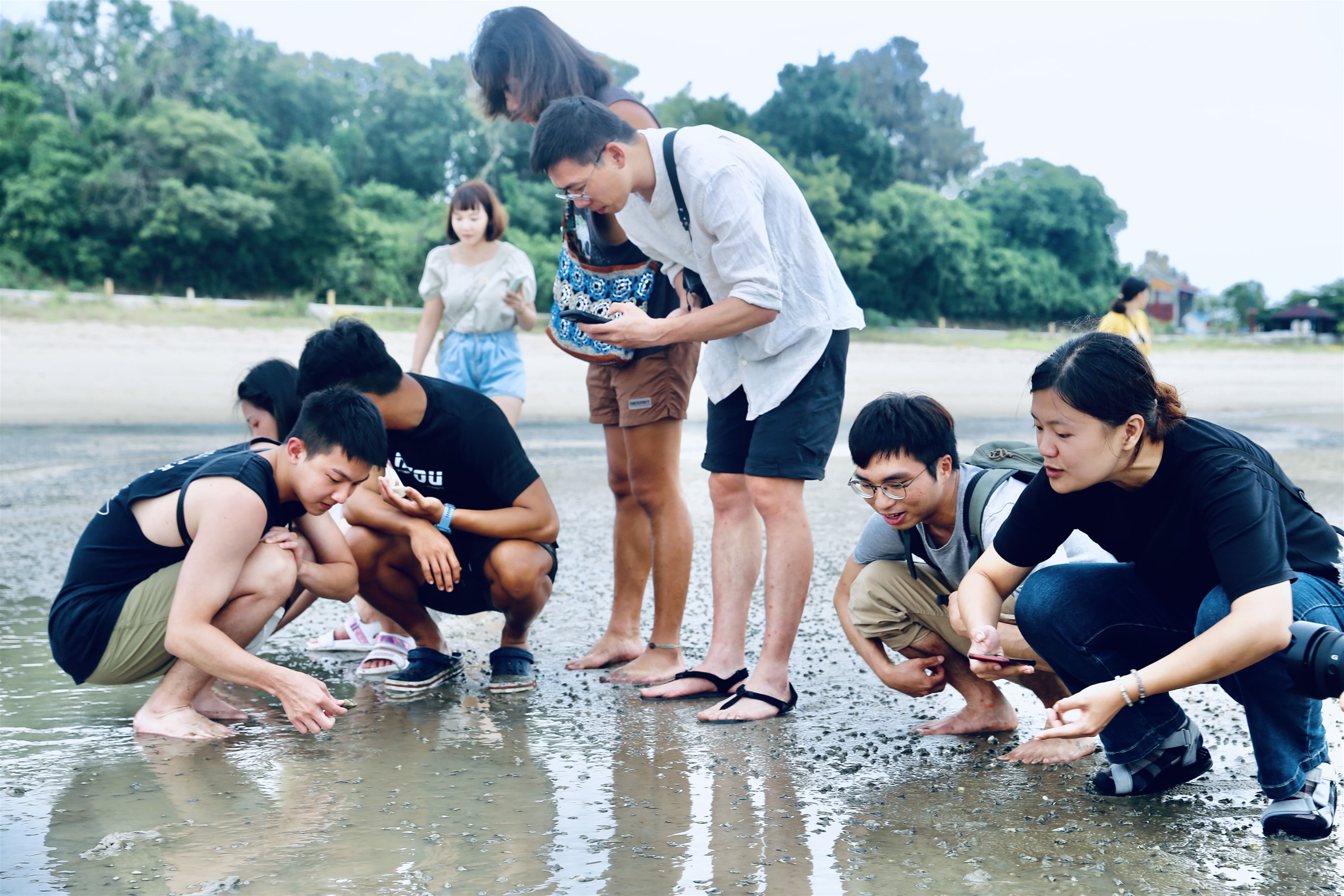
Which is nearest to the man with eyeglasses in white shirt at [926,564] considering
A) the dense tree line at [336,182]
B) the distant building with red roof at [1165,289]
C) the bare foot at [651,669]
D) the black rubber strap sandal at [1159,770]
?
the black rubber strap sandal at [1159,770]

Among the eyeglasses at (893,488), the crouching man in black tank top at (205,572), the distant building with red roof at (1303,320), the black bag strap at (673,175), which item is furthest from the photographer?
the distant building with red roof at (1303,320)

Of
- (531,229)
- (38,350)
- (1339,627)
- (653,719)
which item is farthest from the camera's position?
(531,229)

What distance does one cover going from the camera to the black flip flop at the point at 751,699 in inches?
126

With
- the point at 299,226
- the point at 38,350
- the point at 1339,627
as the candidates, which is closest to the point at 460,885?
the point at 1339,627

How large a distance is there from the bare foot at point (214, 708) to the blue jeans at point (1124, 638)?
212 cm

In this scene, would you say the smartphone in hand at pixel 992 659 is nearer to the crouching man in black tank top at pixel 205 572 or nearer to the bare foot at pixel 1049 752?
the bare foot at pixel 1049 752

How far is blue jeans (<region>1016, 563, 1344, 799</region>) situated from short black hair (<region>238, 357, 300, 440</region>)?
225 centimetres

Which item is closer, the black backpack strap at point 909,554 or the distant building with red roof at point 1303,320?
the black backpack strap at point 909,554

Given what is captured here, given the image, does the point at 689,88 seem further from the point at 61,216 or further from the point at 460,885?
the point at 460,885

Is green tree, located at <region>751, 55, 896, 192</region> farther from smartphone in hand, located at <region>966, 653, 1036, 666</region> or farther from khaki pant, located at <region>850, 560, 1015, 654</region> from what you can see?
smartphone in hand, located at <region>966, 653, 1036, 666</region>

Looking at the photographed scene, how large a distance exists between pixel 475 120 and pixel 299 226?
497 inches

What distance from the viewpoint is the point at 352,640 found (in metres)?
4.09

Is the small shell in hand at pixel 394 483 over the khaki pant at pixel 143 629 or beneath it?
over

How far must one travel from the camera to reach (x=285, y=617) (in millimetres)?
3566
